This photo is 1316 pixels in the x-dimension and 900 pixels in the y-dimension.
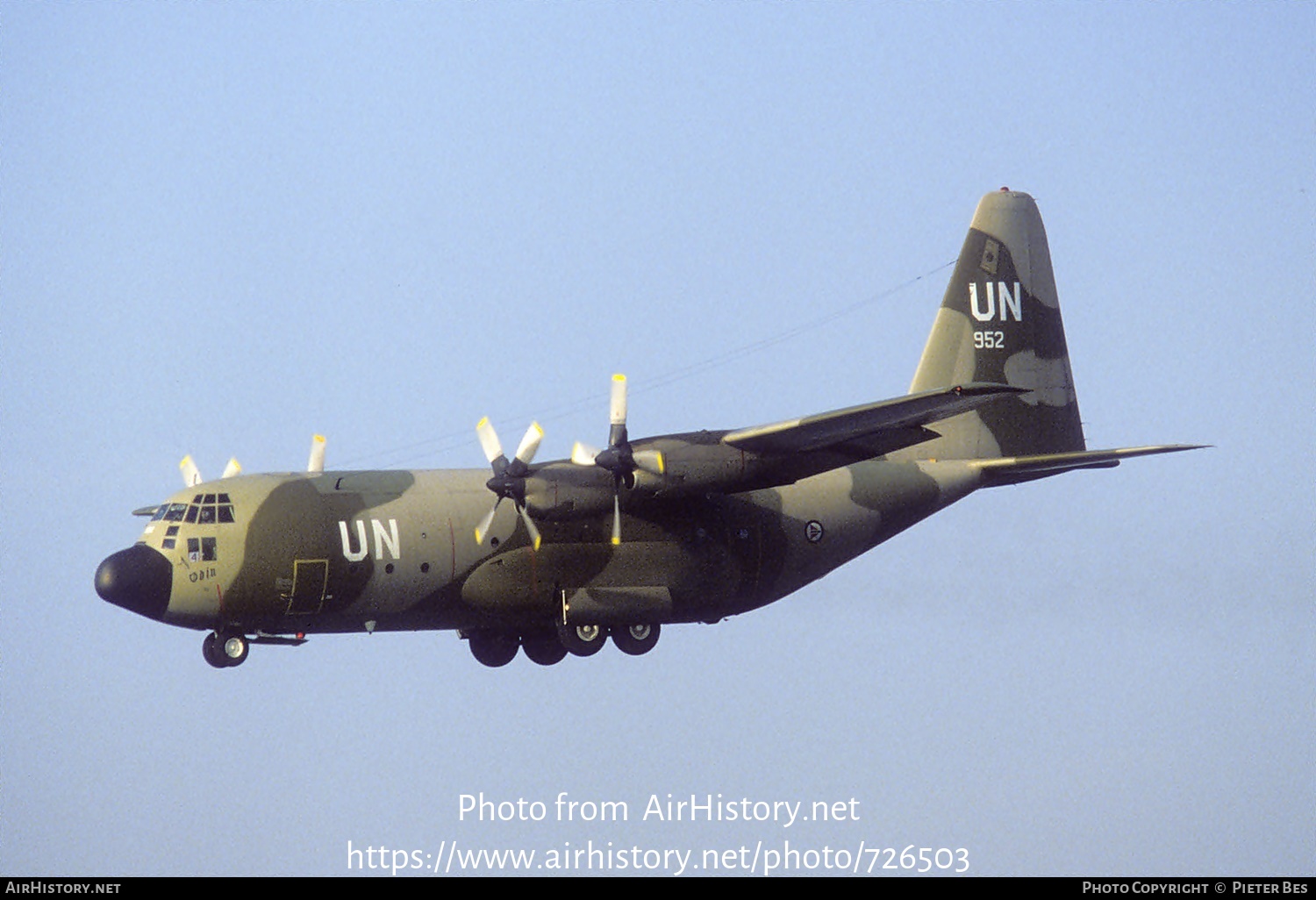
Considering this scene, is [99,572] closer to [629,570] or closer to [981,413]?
[629,570]

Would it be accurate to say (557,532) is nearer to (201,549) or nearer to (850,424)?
(850,424)

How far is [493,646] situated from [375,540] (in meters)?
3.23

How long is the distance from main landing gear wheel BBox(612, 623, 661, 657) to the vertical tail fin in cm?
585

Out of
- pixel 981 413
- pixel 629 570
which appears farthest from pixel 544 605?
pixel 981 413

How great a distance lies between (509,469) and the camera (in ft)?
104

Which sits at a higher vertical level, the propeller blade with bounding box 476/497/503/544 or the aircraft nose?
the propeller blade with bounding box 476/497/503/544

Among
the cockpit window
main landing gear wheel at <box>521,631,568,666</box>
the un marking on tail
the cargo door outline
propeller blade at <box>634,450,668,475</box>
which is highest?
the un marking on tail

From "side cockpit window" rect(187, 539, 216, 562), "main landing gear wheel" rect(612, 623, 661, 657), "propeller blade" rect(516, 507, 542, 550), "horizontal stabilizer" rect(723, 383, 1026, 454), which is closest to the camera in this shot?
"horizontal stabilizer" rect(723, 383, 1026, 454)

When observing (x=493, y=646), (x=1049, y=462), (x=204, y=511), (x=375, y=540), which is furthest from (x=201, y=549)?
(x=1049, y=462)

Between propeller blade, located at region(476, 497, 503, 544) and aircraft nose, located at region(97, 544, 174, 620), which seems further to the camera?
propeller blade, located at region(476, 497, 503, 544)

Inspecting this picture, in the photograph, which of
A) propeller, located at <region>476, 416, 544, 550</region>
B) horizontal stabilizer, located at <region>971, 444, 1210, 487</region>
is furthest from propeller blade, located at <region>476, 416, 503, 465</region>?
horizontal stabilizer, located at <region>971, 444, 1210, 487</region>

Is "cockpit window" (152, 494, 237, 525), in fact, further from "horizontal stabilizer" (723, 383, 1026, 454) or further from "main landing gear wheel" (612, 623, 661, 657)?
"horizontal stabilizer" (723, 383, 1026, 454)

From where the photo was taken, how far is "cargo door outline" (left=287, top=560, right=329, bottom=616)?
31.9m

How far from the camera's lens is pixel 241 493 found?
1268 inches
